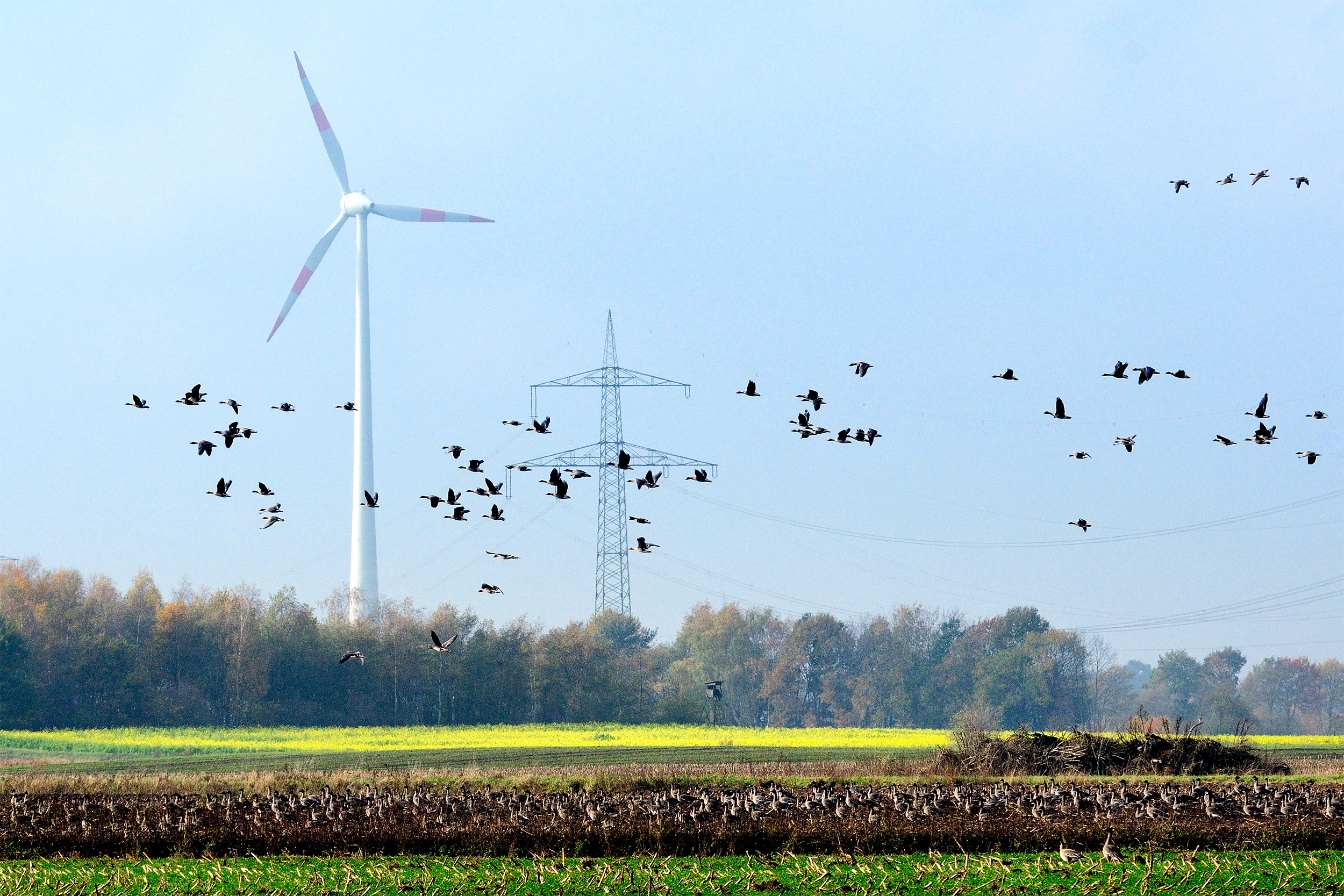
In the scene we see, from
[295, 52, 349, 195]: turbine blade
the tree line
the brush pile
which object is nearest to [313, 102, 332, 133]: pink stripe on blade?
[295, 52, 349, 195]: turbine blade

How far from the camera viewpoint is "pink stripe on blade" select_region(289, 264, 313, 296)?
356 feet

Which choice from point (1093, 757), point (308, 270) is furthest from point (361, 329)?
point (1093, 757)

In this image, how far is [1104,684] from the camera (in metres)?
182

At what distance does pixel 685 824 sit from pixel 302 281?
271 ft

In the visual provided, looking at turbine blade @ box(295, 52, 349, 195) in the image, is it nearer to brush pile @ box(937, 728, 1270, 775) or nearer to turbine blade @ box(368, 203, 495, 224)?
turbine blade @ box(368, 203, 495, 224)

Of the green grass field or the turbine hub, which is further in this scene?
the turbine hub

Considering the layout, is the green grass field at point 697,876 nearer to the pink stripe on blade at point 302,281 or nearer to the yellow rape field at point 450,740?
the yellow rape field at point 450,740

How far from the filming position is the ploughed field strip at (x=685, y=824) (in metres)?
34.0

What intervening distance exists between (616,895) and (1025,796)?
55.8ft

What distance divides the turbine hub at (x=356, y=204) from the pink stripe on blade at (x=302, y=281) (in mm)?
14092

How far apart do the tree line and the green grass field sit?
133 ft

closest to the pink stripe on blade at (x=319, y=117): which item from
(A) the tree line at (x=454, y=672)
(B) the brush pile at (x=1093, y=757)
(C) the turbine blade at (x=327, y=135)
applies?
(C) the turbine blade at (x=327, y=135)

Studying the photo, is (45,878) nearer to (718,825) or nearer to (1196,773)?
(718,825)

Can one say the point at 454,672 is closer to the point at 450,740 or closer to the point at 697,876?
the point at 450,740
